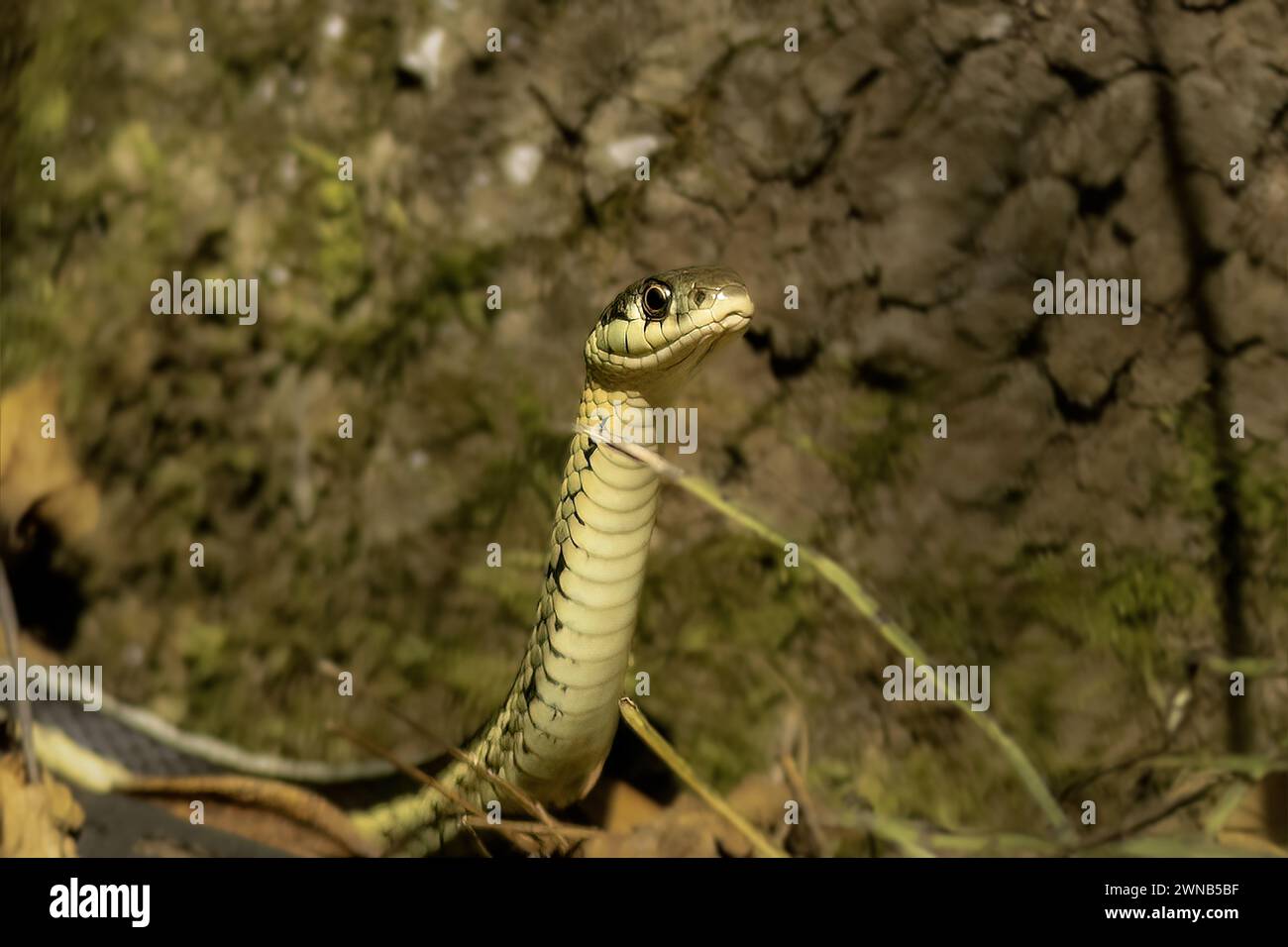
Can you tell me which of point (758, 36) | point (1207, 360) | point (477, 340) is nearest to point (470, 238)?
point (477, 340)

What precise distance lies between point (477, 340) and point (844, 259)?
39.4 inches

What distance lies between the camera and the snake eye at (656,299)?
78.5 inches

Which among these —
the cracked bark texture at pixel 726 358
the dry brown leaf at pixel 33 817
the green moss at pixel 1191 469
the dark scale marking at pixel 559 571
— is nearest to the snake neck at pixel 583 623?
the dark scale marking at pixel 559 571

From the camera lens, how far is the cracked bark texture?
98.4 inches

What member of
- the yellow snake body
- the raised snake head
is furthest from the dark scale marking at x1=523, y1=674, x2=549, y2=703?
the raised snake head

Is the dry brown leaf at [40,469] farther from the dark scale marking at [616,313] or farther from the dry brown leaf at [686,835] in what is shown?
the dry brown leaf at [686,835]

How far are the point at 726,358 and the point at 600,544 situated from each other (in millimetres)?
939

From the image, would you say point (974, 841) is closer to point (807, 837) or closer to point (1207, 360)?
point (807, 837)

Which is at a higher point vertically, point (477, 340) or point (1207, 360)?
point (477, 340)

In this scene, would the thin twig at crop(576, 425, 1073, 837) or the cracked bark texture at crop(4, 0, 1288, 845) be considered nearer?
the thin twig at crop(576, 425, 1073, 837)

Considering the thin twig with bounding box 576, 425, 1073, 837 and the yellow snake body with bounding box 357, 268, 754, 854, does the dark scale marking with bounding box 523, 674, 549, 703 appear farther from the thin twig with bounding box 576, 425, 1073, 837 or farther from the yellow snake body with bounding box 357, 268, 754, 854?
the thin twig with bounding box 576, 425, 1073, 837

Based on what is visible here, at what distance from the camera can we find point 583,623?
80.5 inches

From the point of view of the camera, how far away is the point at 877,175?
8.73 ft

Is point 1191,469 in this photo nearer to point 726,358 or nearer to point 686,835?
point 726,358
